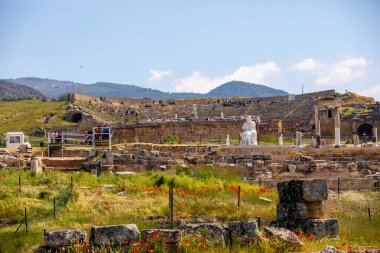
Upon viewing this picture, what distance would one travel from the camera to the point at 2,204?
1933 centimetres

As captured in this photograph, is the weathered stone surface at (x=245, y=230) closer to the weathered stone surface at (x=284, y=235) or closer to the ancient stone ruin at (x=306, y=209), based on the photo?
the weathered stone surface at (x=284, y=235)

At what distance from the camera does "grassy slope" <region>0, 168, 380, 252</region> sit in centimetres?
1498

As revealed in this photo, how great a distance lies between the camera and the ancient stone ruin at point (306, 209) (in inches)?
527

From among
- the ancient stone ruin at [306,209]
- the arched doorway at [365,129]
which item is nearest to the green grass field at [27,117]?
the arched doorway at [365,129]

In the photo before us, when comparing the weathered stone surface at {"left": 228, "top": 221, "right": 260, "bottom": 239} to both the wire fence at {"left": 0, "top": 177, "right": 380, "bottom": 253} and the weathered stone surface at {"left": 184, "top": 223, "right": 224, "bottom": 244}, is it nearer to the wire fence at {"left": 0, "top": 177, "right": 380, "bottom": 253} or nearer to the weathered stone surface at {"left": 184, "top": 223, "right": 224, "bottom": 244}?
the weathered stone surface at {"left": 184, "top": 223, "right": 224, "bottom": 244}

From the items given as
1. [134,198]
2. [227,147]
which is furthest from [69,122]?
[134,198]

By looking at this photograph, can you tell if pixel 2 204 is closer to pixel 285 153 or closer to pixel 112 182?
Answer: pixel 112 182

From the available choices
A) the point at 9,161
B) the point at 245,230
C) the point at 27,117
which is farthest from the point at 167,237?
the point at 27,117

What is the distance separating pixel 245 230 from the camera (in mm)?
11773

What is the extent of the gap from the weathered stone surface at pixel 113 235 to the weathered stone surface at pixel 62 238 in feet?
0.88

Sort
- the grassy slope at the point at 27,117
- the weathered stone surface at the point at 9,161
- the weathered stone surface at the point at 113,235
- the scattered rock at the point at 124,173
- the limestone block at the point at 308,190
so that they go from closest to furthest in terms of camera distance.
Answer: the weathered stone surface at the point at 113,235 → the limestone block at the point at 308,190 → the scattered rock at the point at 124,173 → the weathered stone surface at the point at 9,161 → the grassy slope at the point at 27,117

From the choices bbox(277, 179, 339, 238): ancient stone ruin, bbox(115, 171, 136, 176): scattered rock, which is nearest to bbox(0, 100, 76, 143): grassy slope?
bbox(115, 171, 136, 176): scattered rock

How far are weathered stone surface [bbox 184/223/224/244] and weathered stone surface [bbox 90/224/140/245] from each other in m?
1.36

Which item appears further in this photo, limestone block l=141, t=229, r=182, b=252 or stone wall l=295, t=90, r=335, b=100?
stone wall l=295, t=90, r=335, b=100
